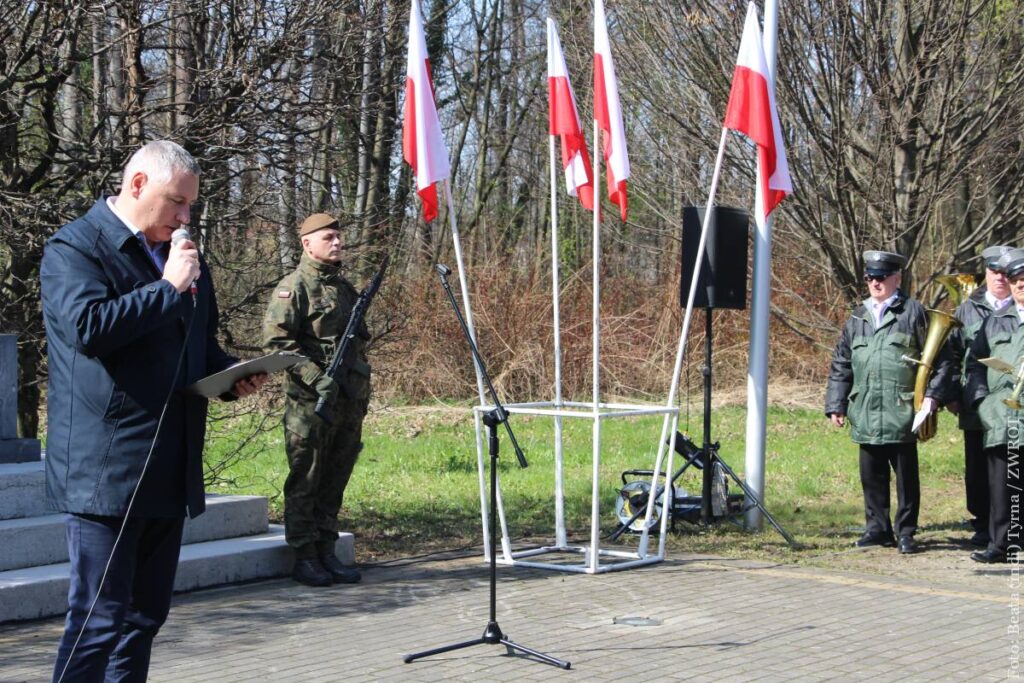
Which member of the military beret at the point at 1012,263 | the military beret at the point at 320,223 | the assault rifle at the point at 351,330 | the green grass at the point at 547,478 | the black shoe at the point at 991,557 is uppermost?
the military beret at the point at 320,223

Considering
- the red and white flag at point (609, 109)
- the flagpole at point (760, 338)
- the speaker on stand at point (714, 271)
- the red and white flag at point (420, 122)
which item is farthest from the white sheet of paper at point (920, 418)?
Result: the red and white flag at point (420, 122)

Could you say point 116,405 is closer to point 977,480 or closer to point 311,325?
point 311,325

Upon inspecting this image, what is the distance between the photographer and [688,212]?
10.1 metres

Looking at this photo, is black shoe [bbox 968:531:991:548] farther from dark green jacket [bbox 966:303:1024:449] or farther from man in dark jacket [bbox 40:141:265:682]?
man in dark jacket [bbox 40:141:265:682]

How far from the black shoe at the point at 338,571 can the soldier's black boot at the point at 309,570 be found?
33 mm

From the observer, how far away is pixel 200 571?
313 inches

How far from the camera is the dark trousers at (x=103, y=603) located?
4.07 metres

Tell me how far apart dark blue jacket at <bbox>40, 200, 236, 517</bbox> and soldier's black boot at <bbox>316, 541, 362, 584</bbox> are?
409 cm

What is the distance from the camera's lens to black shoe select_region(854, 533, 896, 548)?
32.0 ft

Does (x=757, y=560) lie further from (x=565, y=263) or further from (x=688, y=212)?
(x=565, y=263)

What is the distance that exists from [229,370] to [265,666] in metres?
2.53

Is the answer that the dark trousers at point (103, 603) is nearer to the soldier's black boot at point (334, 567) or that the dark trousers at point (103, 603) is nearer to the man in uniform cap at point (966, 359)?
the soldier's black boot at point (334, 567)

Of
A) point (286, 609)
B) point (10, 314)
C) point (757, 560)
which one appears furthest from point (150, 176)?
point (757, 560)

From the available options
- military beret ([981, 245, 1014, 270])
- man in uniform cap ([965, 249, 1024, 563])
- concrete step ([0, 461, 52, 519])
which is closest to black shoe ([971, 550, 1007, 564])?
man in uniform cap ([965, 249, 1024, 563])
